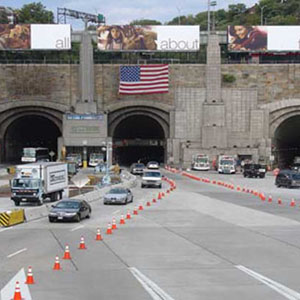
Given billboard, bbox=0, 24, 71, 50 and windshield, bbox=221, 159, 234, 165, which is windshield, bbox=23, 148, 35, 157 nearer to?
billboard, bbox=0, 24, 71, 50

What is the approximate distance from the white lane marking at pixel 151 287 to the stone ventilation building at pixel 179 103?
7977 cm

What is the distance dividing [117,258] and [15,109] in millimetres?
81284

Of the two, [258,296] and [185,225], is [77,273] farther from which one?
[185,225]

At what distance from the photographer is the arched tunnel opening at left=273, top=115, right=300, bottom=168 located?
Answer: 105m

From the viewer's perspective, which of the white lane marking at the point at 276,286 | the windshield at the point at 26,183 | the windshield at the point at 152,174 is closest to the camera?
the white lane marking at the point at 276,286

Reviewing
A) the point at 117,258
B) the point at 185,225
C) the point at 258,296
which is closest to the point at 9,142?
the point at 185,225

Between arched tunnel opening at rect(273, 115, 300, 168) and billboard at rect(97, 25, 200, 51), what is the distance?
21.0 m

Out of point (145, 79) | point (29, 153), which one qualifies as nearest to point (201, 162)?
point (145, 79)

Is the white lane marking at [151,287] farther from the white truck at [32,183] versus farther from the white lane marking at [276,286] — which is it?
the white truck at [32,183]

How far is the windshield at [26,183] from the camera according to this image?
4222 cm

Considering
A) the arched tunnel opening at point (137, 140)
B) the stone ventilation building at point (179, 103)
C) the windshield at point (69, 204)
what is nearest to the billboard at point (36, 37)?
the stone ventilation building at point (179, 103)

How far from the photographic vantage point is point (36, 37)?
9819cm

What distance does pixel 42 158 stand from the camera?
95.0m

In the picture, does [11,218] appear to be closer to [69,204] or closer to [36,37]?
[69,204]
